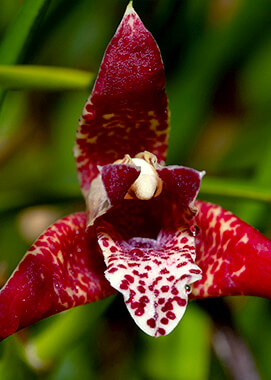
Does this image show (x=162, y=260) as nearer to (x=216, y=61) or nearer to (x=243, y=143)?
(x=216, y=61)

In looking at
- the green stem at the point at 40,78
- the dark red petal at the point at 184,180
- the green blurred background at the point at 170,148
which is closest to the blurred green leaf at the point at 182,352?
the green blurred background at the point at 170,148

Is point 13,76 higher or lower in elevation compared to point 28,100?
higher

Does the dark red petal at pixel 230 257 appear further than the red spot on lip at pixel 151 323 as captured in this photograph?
Yes

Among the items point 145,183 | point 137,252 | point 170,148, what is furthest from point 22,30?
point 170,148

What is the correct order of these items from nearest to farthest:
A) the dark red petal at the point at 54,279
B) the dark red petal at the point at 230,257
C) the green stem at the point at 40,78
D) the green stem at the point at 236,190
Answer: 1. the dark red petal at the point at 54,279
2. the dark red petal at the point at 230,257
3. the green stem at the point at 40,78
4. the green stem at the point at 236,190

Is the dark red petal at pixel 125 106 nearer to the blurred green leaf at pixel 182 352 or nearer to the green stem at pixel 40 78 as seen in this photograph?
the green stem at pixel 40 78

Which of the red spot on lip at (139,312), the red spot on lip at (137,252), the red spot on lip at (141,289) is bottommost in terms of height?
the red spot on lip at (139,312)

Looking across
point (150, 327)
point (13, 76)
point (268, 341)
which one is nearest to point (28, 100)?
point (13, 76)
